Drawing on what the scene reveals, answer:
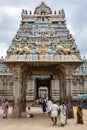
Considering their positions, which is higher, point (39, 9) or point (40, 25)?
point (39, 9)

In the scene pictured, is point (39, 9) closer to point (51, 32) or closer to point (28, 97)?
point (51, 32)

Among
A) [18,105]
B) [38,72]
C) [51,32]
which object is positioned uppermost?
[51,32]

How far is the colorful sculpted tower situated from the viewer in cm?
4584

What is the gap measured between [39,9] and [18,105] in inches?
1517

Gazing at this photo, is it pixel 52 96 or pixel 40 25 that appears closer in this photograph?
pixel 52 96

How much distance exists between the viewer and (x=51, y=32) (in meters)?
48.3

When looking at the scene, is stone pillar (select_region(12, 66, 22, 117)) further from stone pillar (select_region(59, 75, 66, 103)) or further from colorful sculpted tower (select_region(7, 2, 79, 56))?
colorful sculpted tower (select_region(7, 2, 79, 56))

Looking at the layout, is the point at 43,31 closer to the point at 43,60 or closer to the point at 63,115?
the point at 43,60

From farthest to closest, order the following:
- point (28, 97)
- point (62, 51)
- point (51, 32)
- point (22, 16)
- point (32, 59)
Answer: point (22, 16), point (51, 32), point (28, 97), point (62, 51), point (32, 59)

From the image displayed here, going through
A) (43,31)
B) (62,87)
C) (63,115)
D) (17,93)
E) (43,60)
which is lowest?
(63,115)

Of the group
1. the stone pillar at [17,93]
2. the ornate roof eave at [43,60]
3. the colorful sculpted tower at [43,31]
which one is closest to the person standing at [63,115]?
the ornate roof eave at [43,60]

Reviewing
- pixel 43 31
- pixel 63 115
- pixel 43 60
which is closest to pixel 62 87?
pixel 43 60

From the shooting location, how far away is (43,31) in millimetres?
48781

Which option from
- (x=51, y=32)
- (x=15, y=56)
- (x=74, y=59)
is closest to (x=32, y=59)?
(x=15, y=56)
